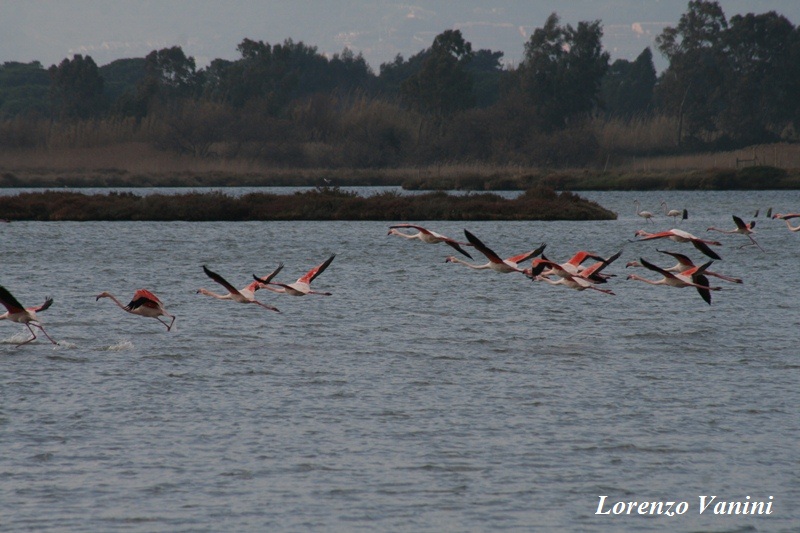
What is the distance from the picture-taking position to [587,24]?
89.4 m

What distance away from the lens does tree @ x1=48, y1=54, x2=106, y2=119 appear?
317 ft

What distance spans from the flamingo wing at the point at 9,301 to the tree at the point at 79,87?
85.5 metres

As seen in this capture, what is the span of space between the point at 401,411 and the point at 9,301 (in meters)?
5.05

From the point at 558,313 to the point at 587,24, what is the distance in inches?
2793

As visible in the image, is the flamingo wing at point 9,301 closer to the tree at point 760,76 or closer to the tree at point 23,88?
the tree at point 760,76

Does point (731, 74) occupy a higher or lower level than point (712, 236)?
higher

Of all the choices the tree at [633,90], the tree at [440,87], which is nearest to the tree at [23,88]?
the tree at [440,87]

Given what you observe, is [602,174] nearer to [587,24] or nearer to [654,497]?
[587,24]

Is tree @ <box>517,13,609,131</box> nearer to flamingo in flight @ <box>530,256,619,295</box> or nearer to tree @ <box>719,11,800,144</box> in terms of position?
tree @ <box>719,11,800,144</box>

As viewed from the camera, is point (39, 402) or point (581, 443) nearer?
point (581, 443)

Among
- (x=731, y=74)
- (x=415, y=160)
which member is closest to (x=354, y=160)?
(x=415, y=160)

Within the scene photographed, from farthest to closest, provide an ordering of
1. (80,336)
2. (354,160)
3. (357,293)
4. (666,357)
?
(354,160) < (357,293) < (80,336) < (666,357)

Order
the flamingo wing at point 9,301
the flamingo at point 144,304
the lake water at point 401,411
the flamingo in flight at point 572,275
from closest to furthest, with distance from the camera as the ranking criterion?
the lake water at point 401,411 < the flamingo wing at point 9,301 < the flamingo at point 144,304 < the flamingo in flight at point 572,275

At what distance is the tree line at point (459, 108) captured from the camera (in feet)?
271
